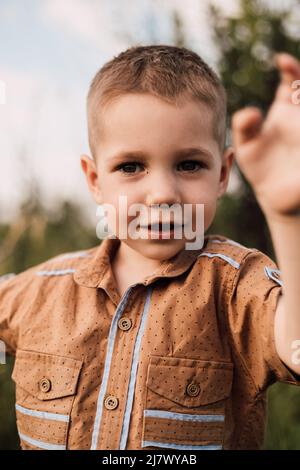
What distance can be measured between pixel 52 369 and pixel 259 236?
5.81 feet

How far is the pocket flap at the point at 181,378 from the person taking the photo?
147 cm

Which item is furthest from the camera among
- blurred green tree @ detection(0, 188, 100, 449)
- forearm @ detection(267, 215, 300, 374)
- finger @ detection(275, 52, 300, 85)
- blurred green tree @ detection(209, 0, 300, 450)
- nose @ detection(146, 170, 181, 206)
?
blurred green tree @ detection(0, 188, 100, 449)

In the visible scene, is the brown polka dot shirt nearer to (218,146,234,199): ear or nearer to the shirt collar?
the shirt collar

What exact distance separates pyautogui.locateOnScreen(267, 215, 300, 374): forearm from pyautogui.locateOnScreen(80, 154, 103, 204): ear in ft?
2.12

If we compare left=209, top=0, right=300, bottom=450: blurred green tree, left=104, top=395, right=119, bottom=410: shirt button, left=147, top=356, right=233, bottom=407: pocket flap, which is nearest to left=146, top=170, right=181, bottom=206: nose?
left=147, top=356, right=233, bottom=407: pocket flap

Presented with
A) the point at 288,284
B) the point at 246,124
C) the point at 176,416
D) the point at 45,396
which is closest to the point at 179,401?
the point at 176,416

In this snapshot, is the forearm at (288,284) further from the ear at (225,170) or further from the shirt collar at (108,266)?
the ear at (225,170)

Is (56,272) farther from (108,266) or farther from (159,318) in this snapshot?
(159,318)

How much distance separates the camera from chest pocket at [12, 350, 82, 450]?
5.01 feet

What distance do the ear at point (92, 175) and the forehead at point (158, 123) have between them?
220mm

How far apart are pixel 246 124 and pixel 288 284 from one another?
33cm

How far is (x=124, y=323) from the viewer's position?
1.54 meters
